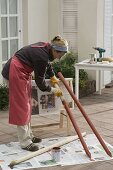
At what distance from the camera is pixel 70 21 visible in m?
7.82

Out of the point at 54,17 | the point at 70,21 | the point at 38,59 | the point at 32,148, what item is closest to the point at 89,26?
the point at 70,21

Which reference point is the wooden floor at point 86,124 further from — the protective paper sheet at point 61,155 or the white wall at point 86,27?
the white wall at point 86,27

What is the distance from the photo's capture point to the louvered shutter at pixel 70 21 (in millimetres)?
7727

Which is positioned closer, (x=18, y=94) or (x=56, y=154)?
(x=56, y=154)

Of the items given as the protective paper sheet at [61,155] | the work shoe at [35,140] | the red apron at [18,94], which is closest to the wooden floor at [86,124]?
the protective paper sheet at [61,155]

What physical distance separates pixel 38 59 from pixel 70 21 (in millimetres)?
3800

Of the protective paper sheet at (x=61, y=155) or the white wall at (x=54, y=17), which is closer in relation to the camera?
the protective paper sheet at (x=61, y=155)

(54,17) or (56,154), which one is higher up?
(54,17)

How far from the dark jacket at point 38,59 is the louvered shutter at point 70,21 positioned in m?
3.54

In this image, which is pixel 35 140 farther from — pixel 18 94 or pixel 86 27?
pixel 86 27

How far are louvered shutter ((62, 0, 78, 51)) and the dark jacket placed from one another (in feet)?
11.6

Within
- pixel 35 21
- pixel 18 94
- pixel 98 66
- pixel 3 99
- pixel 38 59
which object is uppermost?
pixel 35 21

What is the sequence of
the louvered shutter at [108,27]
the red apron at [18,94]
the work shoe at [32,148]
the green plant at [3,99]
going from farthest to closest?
the louvered shutter at [108,27] → the green plant at [3,99] → the work shoe at [32,148] → the red apron at [18,94]

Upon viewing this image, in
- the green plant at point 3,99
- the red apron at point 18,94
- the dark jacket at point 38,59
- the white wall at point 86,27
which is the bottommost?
the green plant at point 3,99
